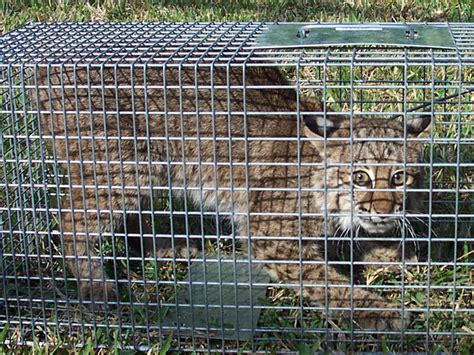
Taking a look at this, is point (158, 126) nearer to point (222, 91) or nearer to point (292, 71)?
point (222, 91)

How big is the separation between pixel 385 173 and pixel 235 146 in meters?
0.85

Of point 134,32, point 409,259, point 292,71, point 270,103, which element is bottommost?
point 409,259

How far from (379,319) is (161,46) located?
153 cm

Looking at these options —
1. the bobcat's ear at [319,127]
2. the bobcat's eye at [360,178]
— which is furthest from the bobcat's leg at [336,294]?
the bobcat's ear at [319,127]

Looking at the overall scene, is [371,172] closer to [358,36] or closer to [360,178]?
[360,178]

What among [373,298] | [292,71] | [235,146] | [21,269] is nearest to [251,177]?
[235,146]

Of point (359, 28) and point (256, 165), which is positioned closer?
point (359, 28)

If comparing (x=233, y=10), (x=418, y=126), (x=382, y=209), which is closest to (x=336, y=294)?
(x=382, y=209)

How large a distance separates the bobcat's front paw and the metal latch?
1181mm

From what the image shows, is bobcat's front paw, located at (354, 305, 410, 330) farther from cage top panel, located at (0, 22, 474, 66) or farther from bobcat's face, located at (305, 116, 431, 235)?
cage top panel, located at (0, 22, 474, 66)

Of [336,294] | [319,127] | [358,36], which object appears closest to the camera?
[358,36]

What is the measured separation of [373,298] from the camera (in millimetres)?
4070

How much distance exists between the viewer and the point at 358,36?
142 inches

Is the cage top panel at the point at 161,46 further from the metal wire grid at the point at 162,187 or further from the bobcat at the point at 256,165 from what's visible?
the bobcat at the point at 256,165
